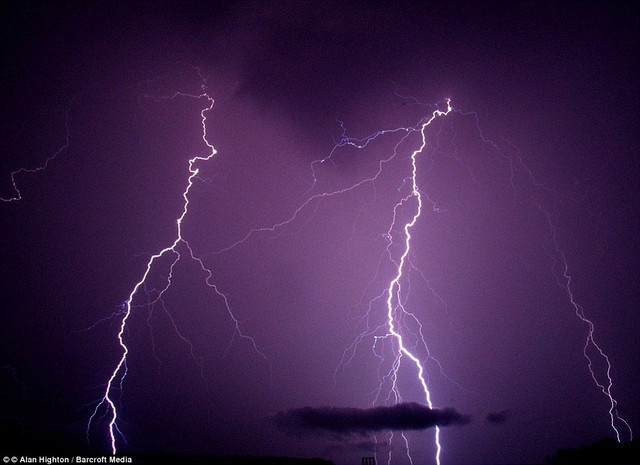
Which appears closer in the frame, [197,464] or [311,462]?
[197,464]

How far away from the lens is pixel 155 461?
8133mm

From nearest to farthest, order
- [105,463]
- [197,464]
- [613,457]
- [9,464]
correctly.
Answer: [9,464], [105,463], [197,464], [613,457]

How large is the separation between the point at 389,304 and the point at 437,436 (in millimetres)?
3937

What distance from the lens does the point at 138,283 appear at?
37.2ft

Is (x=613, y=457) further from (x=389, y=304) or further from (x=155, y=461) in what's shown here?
(x=155, y=461)

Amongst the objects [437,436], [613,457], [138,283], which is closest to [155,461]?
[138,283]

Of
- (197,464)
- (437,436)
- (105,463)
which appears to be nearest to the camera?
(105,463)

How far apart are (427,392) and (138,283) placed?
9219 millimetres

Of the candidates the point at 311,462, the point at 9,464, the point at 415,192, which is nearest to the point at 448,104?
the point at 415,192

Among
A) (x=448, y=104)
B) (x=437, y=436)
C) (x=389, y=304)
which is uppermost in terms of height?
(x=448, y=104)

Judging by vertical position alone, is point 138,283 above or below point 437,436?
above

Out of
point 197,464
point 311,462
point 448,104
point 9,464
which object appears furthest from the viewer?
point 448,104

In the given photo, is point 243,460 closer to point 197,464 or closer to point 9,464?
point 197,464

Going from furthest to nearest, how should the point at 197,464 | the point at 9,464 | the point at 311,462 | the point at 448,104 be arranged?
the point at 448,104, the point at 311,462, the point at 197,464, the point at 9,464
